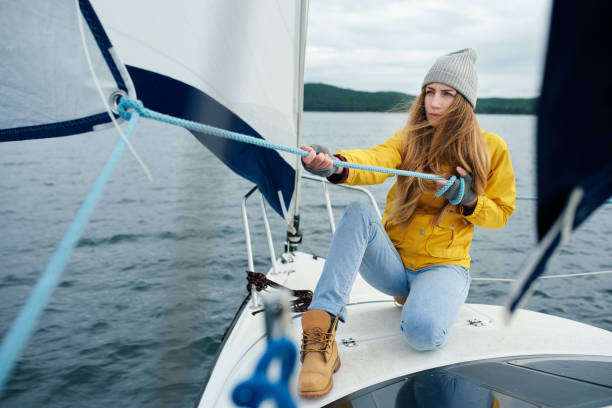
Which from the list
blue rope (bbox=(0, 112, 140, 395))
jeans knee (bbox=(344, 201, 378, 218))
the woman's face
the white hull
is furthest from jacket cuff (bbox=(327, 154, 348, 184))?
blue rope (bbox=(0, 112, 140, 395))

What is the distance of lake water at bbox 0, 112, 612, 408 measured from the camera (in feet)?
5.38

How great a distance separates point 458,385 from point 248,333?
0.90m

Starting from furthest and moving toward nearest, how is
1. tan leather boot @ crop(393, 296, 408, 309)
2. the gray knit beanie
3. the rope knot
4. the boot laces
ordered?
1. tan leather boot @ crop(393, 296, 408, 309)
2. the gray knit beanie
3. the boot laces
4. the rope knot

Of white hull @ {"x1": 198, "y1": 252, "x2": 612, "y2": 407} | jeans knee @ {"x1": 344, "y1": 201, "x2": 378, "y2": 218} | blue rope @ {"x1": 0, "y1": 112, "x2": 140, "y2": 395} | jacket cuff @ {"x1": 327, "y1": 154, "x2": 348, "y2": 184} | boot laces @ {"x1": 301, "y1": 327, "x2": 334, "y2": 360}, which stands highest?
jacket cuff @ {"x1": 327, "y1": 154, "x2": 348, "y2": 184}

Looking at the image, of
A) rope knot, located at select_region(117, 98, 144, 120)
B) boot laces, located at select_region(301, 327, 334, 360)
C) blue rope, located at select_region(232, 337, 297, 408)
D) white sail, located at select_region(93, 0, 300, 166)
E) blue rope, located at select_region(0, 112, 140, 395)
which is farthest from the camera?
boot laces, located at select_region(301, 327, 334, 360)

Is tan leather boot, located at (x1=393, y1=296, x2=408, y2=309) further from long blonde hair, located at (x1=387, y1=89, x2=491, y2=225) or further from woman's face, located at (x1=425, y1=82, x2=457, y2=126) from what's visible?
woman's face, located at (x1=425, y1=82, x2=457, y2=126)

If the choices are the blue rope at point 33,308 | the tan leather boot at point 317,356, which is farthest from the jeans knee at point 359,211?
the blue rope at point 33,308

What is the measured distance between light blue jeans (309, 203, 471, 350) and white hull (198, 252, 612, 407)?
12cm

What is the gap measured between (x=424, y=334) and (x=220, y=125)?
3.83ft

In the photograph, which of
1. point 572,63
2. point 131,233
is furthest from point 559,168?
point 131,233

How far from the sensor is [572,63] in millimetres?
474

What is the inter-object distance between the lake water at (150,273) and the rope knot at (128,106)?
0.90 feet

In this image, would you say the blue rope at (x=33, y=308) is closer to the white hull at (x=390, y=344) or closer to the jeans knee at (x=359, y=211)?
the white hull at (x=390, y=344)

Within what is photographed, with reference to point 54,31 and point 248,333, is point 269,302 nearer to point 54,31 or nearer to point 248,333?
point 54,31
